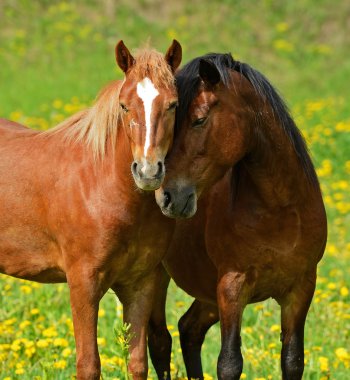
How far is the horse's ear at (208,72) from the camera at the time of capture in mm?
4645

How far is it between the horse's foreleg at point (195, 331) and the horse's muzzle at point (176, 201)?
1756mm

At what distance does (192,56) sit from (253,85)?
1248 cm

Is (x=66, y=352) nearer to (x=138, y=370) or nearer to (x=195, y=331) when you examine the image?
(x=138, y=370)

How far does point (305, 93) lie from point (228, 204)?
442 inches

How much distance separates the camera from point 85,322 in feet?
15.7

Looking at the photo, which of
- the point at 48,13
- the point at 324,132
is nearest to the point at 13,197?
the point at 324,132

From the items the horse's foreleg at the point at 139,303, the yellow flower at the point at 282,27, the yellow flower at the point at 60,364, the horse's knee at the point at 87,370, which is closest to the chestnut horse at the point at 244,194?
the horse's foreleg at the point at 139,303

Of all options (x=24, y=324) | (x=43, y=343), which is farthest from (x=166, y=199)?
(x=24, y=324)

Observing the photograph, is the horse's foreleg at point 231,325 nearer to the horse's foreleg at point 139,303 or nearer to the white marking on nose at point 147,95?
the horse's foreleg at point 139,303

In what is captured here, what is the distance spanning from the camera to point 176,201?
4.52m

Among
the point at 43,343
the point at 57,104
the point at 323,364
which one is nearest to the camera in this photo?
the point at 323,364

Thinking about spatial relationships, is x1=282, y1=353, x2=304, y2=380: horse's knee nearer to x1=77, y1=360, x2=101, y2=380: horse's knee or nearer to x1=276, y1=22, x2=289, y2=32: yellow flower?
x1=77, y1=360, x2=101, y2=380: horse's knee

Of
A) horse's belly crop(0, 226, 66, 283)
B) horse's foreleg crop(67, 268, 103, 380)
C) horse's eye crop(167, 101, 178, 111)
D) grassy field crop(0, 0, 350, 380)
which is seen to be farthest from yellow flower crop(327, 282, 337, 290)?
horse's eye crop(167, 101, 178, 111)

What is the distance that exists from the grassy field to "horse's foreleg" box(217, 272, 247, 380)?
0.91 meters
